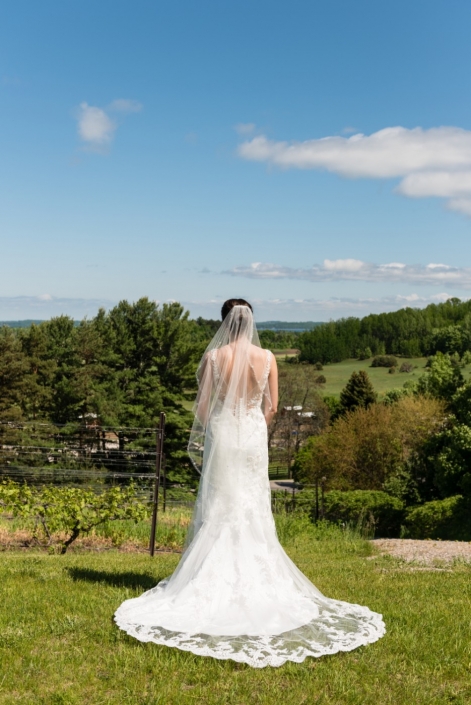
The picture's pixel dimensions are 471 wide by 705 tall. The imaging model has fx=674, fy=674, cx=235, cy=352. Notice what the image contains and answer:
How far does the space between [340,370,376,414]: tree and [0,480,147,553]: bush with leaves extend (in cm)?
5300

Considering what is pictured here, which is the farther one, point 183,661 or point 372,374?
point 372,374

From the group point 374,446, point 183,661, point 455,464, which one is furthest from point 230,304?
point 374,446

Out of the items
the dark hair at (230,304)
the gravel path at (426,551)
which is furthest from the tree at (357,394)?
the dark hair at (230,304)

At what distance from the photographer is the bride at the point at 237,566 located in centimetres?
472

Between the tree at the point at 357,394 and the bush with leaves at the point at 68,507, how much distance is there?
53.0 metres

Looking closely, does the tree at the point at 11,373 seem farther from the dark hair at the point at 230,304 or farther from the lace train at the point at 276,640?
the lace train at the point at 276,640

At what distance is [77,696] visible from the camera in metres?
3.89

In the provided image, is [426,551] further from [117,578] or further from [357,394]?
[357,394]

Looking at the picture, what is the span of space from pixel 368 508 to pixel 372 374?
74.8m

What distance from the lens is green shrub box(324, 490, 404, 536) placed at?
28.7m

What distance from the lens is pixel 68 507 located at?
9594mm

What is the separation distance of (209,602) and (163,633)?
47cm

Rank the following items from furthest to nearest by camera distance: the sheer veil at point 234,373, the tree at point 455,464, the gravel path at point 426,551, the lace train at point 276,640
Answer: the tree at point 455,464
the gravel path at point 426,551
the sheer veil at point 234,373
the lace train at point 276,640

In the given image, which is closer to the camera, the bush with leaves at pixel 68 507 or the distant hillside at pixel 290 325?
the bush with leaves at pixel 68 507
